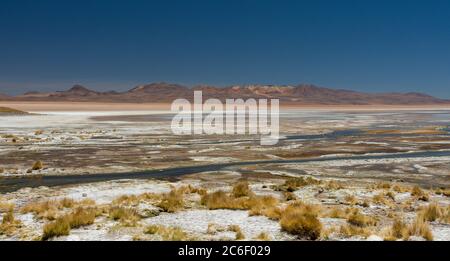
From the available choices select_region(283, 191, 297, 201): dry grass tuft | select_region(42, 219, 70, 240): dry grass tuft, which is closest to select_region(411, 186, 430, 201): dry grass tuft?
select_region(283, 191, 297, 201): dry grass tuft

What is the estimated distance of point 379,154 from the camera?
2733 centimetres

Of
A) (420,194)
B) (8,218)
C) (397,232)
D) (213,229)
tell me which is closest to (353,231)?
(397,232)

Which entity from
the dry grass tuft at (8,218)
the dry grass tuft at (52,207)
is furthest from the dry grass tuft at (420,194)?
the dry grass tuft at (8,218)

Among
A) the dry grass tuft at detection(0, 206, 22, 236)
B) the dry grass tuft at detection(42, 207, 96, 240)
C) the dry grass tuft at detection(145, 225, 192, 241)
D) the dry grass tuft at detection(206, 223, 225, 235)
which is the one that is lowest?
the dry grass tuft at detection(206, 223, 225, 235)

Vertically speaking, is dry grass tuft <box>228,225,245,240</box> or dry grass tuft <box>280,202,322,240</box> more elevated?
dry grass tuft <box>280,202,322,240</box>

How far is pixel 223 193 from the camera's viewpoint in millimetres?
14156

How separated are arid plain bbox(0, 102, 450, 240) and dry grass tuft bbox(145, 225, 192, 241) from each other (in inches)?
1.1

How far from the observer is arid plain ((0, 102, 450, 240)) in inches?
399

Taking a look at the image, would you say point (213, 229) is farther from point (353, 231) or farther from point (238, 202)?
point (353, 231)

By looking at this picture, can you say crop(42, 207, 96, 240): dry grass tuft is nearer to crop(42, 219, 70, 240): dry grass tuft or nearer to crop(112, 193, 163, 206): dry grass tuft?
crop(42, 219, 70, 240): dry grass tuft

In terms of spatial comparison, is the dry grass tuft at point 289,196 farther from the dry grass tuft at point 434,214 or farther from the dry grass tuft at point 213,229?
the dry grass tuft at point 213,229

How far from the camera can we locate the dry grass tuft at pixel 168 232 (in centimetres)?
951
